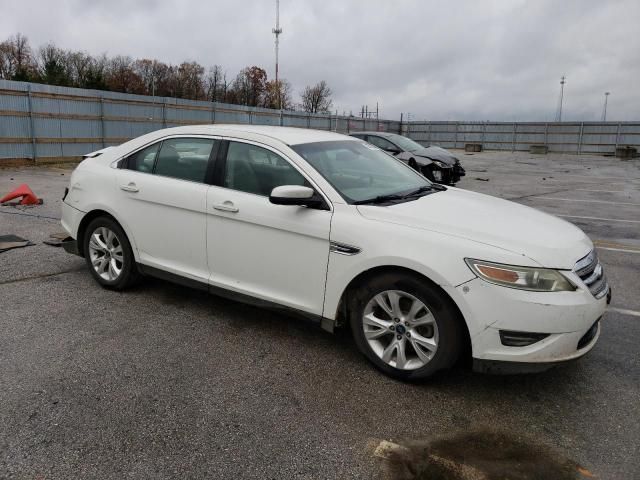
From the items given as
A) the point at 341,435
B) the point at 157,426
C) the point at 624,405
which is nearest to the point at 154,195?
the point at 157,426

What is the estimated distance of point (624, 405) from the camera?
318 centimetres

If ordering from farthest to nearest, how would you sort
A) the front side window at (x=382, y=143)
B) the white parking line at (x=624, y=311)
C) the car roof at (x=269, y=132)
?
the front side window at (x=382, y=143)
the white parking line at (x=624, y=311)
the car roof at (x=269, y=132)

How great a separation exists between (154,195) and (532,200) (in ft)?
33.2

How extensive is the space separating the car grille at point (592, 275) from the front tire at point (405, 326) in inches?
31.9

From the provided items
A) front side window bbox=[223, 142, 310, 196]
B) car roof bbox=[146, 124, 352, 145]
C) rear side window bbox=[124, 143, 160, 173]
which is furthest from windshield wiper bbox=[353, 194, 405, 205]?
rear side window bbox=[124, 143, 160, 173]

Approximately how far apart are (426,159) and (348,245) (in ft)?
34.9

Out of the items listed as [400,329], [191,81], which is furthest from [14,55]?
[400,329]

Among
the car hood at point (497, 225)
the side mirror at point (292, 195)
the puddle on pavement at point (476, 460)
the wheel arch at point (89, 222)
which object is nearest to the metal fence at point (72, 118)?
the wheel arch at point (89, 222)

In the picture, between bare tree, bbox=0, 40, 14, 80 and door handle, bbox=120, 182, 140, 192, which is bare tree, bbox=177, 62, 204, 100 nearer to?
bare tree, bbox=0, 40, 14, 80

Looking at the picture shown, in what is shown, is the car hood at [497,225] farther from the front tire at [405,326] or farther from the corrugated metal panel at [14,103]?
the corrugated metal panel at [14,103]

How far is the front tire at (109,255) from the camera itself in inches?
187

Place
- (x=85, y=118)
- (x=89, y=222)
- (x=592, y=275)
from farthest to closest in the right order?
(x=85, y=118) → (x=89, y=222) → (x=592, y=275)

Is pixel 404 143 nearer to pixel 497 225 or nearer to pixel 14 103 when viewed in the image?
pixel 497 225

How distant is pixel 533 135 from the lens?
39375mm
